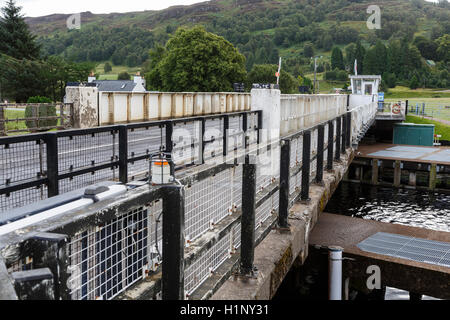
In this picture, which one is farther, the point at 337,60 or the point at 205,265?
the point at 337,60

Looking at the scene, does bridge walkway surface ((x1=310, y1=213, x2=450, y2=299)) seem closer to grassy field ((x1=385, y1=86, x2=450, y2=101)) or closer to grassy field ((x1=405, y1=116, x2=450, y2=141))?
grassy field ((x1=405, y1=116, x2=450, y2=141))

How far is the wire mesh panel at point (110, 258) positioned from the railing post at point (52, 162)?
2.03m

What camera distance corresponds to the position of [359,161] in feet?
107

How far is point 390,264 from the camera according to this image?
9.81 metres

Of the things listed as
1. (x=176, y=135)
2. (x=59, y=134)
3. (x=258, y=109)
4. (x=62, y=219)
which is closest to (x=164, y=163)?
(x=62, y=219)

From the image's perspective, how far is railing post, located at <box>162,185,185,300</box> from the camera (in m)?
3.29

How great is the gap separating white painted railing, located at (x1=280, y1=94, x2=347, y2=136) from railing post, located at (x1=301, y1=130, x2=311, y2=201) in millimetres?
4710

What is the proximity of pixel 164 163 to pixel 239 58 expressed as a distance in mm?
59792

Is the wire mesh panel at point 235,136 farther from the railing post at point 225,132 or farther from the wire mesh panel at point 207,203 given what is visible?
the wire mesh panel at point 207,203

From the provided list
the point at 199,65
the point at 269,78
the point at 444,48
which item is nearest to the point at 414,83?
the point at 444,48

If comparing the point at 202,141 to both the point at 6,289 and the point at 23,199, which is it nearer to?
the point at 23,199

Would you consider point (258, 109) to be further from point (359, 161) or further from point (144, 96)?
point (359, 161)

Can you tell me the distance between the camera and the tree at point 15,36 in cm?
5909

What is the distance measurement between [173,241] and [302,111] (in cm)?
1402
